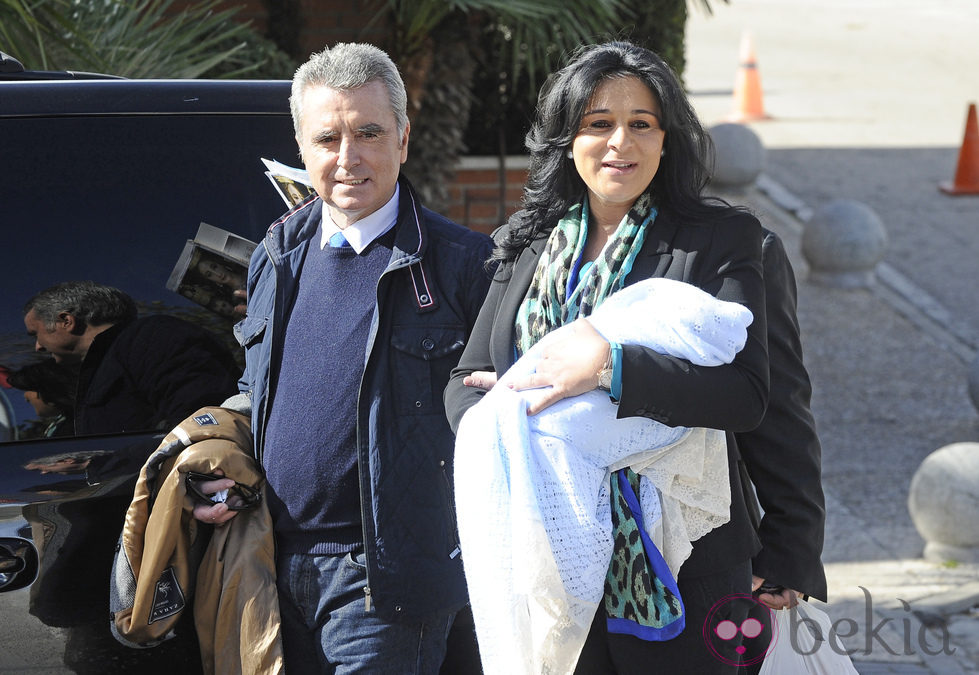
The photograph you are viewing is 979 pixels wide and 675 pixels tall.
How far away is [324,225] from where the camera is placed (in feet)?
8.52

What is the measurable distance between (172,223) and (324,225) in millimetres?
350

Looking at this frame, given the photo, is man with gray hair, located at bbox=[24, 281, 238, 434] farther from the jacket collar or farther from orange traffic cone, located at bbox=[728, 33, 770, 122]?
orange traffic cone, located at bbox=[728, 33, 770, 122]

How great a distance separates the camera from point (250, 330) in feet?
8.34

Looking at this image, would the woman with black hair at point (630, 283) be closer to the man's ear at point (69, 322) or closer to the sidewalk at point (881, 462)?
the sidewalk at point (881, 462)

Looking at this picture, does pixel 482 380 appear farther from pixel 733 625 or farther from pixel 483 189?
pixel 483 189

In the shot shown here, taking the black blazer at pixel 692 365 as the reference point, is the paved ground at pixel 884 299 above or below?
below

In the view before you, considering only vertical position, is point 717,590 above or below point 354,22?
below

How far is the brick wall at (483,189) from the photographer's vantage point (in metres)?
7.75

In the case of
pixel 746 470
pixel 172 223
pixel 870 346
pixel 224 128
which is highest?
pixel 224 128

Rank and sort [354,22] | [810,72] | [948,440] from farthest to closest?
[810,72] < [354,22] < [948,440]

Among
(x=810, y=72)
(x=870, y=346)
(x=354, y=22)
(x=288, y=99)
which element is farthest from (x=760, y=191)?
(x=288, y=99)

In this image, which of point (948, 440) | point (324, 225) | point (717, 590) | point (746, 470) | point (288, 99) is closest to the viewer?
point (717, 590)

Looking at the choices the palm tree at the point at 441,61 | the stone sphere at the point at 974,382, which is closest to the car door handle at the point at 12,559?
the palm tree at the point at 441,61

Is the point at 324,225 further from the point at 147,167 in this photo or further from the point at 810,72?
the point at 810,72
